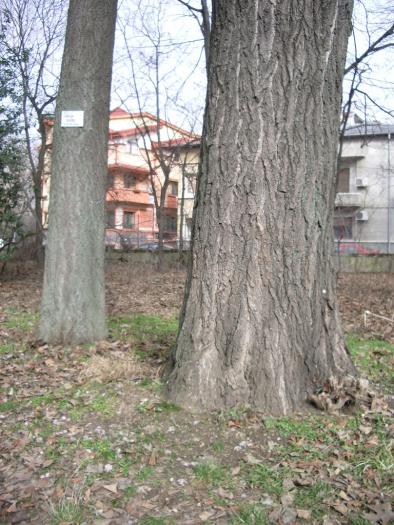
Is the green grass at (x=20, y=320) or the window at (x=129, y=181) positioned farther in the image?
the window at (x=129, y=181)

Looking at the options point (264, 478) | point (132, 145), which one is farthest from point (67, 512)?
point (132, 145)

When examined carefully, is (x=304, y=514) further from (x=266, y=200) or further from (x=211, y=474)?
(x=266, y=200)

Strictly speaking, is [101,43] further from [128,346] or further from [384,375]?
[384,375]

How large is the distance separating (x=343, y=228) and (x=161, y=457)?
24.1m

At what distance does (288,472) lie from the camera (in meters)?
2.88

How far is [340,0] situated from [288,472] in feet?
10.2

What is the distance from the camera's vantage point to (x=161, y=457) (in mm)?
3076

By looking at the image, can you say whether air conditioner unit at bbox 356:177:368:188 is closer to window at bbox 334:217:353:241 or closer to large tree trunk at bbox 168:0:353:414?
window at bbox 334:217:353:241

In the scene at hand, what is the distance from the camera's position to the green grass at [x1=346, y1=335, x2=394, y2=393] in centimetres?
431

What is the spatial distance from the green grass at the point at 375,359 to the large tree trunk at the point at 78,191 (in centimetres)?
277

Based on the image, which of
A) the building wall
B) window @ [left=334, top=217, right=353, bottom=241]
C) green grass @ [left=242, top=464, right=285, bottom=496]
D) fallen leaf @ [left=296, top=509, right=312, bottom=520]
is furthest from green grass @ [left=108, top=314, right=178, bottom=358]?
the building wall

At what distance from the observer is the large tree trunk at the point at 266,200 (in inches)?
134

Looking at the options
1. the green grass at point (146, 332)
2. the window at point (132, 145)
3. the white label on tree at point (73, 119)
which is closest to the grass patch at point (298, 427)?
the green grass at point (146, 332)

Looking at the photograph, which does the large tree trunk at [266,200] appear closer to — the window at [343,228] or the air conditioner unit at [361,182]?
the window at [343,228]
